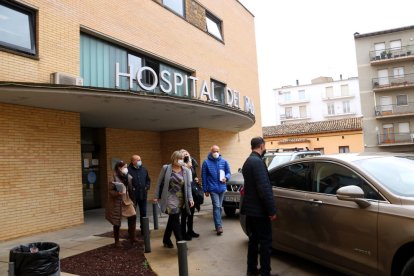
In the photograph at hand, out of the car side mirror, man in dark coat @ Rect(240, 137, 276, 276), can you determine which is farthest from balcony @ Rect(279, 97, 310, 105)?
the car side mirror

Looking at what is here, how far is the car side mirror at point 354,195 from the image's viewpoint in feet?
13.7

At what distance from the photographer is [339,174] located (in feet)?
15.8

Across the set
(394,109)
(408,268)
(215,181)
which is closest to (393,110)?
(394,109)

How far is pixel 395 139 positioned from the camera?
1633 inches

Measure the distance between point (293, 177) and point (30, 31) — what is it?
708cm

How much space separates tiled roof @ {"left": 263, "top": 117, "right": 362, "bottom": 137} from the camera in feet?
140

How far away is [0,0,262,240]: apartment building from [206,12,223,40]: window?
74 cm

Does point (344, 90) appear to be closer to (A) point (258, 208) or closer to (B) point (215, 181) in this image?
(B) point (215, 181)

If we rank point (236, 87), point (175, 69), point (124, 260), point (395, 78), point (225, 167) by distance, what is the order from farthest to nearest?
1. point (395, 78)
2. point (236, 87)
3. point (175, 69)
4. point (225, 167)
5. point (124, 260)

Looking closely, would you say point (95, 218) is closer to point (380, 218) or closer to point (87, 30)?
point (87, 30)

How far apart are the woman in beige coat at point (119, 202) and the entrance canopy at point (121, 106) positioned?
175 centimetres

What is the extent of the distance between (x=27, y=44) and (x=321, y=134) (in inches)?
1545

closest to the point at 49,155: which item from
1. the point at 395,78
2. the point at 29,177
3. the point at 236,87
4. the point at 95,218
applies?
the point at 29,177

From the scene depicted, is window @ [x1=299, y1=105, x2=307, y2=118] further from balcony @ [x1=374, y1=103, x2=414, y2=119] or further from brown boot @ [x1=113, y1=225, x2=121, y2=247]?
brown boot @ [x1=113, y1=225, x2=121, y2=247]
